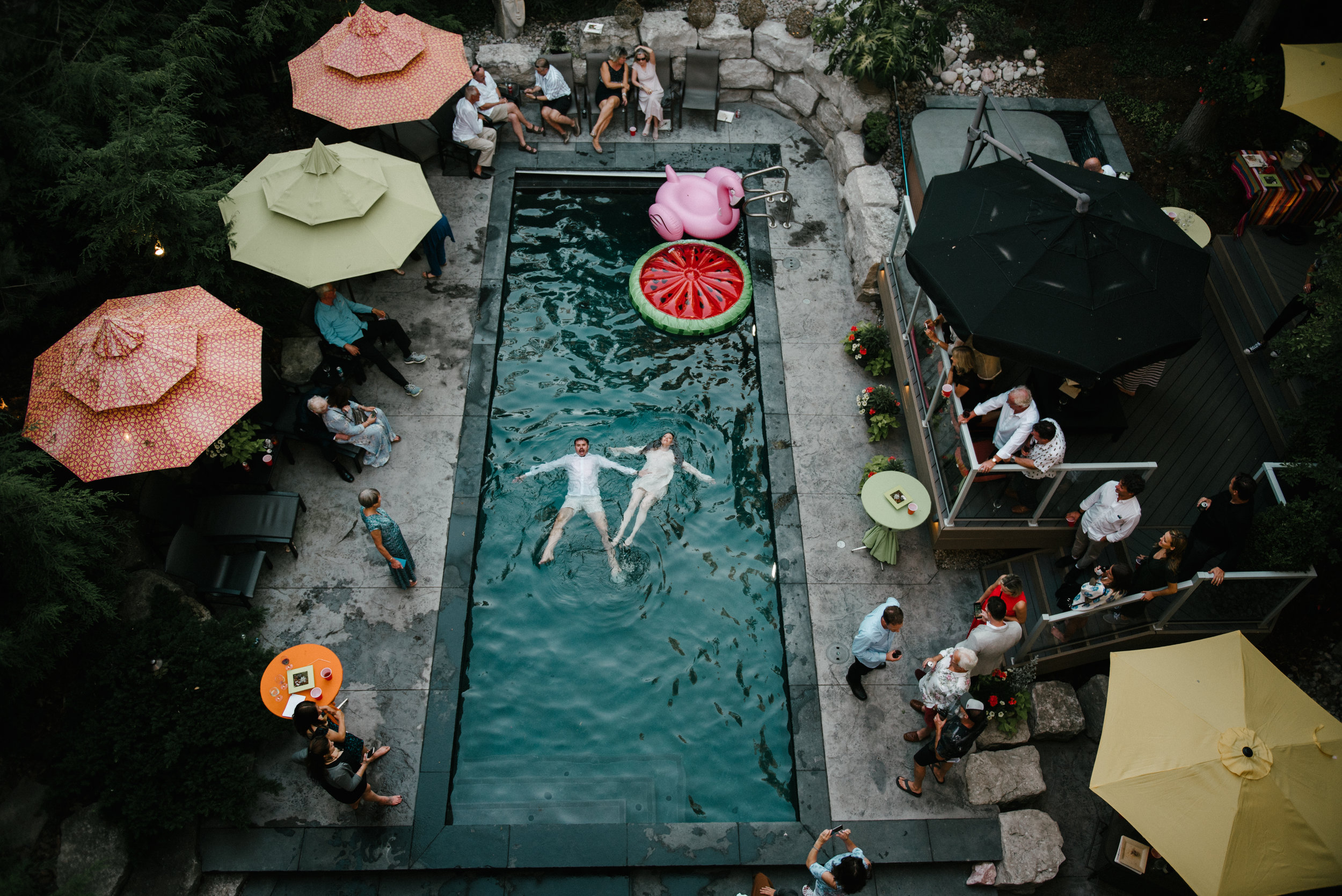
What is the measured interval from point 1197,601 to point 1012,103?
355 inches

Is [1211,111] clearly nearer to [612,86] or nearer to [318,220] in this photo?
[612,86]

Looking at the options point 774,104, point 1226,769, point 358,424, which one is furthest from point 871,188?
point 1226,769

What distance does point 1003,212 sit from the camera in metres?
8.73

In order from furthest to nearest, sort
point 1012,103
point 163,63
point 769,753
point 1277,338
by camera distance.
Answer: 1. point 1012,103
2. point 163,63
3. point 1277,338
4. point 769,753

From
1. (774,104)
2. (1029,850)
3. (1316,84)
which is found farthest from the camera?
(774,104)

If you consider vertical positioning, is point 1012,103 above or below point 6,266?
above

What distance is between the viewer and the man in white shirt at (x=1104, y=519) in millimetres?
8164

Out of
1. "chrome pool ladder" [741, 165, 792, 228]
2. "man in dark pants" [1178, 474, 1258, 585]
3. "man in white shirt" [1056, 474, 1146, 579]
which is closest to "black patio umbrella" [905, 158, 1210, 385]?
"man in white shirt" [1056, 474, 1146, 579]

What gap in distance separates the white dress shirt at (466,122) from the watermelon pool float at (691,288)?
3752 mm

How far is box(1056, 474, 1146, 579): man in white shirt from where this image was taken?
8.16 m

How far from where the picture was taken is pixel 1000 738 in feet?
28.6

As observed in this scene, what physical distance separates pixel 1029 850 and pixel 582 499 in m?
6.14

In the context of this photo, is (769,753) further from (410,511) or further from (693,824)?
(410,511)

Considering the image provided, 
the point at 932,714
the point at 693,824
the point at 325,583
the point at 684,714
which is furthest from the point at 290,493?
the point at 932,714
